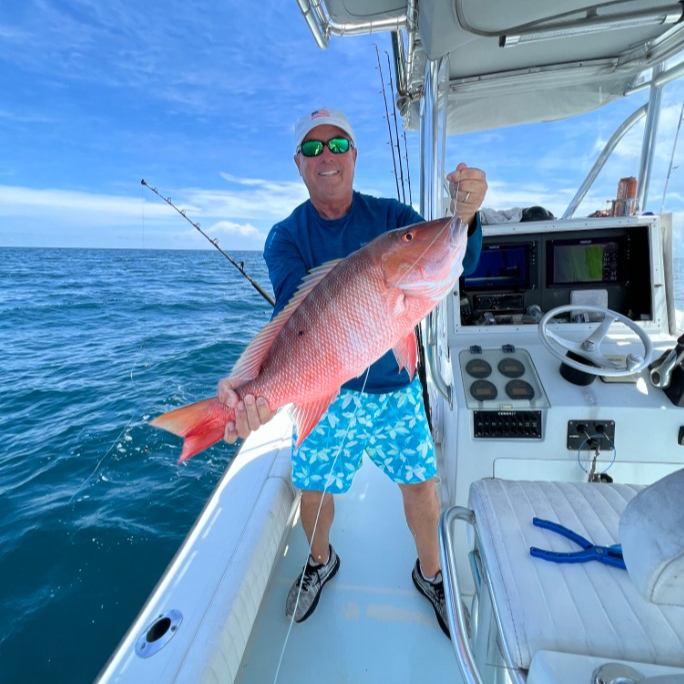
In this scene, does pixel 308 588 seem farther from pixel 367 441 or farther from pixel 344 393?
pixel 344 393

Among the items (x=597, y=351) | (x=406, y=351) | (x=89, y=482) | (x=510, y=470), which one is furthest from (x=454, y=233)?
(x=89, y=482)

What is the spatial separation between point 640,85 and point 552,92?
69 centimetres

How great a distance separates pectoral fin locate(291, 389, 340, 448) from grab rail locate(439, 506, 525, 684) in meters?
0.58

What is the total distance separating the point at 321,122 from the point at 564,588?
1.92 meters

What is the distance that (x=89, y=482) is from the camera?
174 inches

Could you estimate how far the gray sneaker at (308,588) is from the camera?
6.55 ft

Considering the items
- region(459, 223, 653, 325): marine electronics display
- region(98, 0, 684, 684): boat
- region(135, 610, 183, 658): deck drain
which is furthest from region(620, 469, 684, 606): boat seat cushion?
region(459, 223, 653, 325): marine electronics display

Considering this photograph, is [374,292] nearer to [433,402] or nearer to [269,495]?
[269,495]

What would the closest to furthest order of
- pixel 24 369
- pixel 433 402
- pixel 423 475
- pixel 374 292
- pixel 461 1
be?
pixel 374 292, pixel 461 1, pixel 423 475, pixel 433 402, pixel 24 369

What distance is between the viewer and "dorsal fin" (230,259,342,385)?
1477 millimetres

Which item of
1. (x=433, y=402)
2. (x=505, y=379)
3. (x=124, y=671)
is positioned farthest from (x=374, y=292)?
(x=433, y=402)

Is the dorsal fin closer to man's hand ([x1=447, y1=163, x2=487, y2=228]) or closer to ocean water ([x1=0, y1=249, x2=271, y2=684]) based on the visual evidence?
man's hand ([x1=447, y1=163, x2=487, y2=228])

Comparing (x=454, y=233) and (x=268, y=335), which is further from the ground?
(x=454, y=233)

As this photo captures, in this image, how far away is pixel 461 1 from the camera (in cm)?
176
